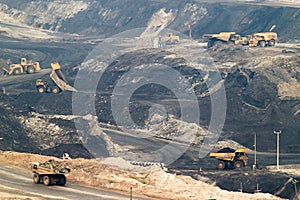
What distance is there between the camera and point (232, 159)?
54219mm

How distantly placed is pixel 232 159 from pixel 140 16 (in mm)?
78220

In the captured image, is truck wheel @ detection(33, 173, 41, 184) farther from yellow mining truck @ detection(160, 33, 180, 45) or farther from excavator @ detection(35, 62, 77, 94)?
yellow mining truck @ detection(160, 33, 180, 45)

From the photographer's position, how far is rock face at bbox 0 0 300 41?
10825 cm

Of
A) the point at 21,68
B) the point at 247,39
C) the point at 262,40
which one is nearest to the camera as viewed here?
Result: the point at 21,68

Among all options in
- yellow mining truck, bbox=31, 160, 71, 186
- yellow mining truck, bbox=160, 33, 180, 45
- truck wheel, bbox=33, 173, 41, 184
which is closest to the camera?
yellow mining truck, bbox=31, 160, 71, 186

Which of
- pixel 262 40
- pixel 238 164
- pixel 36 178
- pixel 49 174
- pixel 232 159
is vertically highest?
pixel 262 40

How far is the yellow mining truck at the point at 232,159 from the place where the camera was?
54.0 metres

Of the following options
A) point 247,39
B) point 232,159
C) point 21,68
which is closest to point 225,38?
point 247,39

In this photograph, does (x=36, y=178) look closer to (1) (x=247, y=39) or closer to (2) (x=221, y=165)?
(2) (x=221, y=165)

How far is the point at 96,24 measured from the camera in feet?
440

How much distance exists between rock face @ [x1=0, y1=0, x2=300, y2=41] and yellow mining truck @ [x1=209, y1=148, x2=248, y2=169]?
50433 mm

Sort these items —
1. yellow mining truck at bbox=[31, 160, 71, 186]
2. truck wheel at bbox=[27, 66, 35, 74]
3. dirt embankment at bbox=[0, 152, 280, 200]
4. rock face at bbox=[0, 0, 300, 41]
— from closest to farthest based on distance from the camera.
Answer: dirt embankment at bbox=[0, 152, 280, 200]
yellow mining truck at bbox=[31, 160, 71, 186]
truck wheel at bbox=[27, 66, 35, 74]
rock face at bbox=[0, 0, 300, 41]

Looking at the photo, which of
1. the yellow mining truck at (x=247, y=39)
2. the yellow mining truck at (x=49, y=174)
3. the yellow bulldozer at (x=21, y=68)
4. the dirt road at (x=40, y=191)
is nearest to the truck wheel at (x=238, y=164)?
the dirt road at (x=40, y=191)

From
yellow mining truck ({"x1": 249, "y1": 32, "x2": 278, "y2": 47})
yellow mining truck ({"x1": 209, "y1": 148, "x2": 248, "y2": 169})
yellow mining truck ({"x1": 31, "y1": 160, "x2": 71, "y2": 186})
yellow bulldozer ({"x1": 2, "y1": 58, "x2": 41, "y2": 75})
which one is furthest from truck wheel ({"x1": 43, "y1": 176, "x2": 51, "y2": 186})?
yellow mining truck ({"x1": 249, "y1": 32, "x2": 278, "y2": 47})
